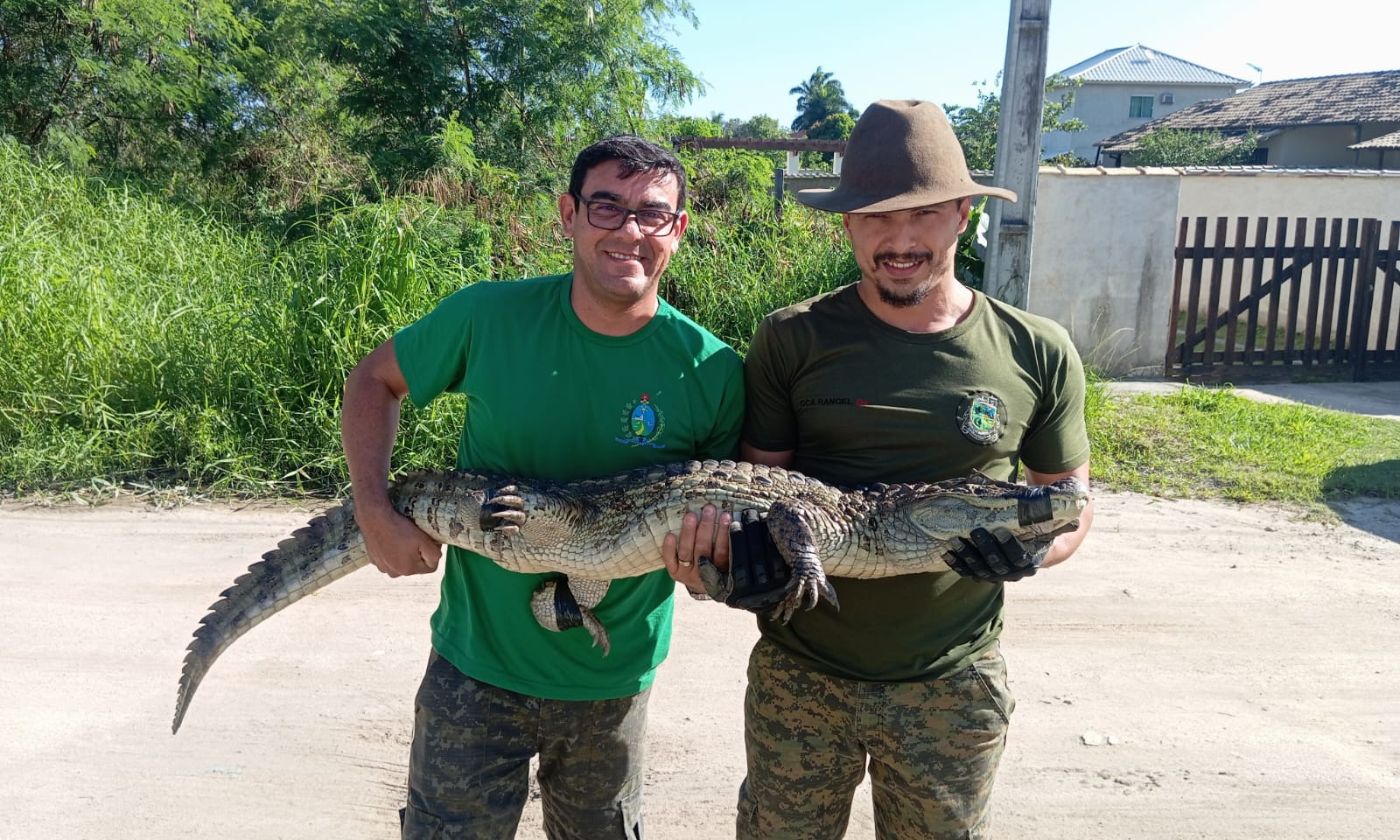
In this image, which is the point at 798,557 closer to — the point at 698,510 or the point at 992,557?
the point at 698,510

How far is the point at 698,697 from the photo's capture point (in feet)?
13.2

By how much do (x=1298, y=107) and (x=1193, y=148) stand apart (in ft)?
14.0

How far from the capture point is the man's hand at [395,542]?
98.3 inches

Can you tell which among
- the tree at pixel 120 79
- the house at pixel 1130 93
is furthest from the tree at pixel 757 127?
the tree at pixel 120 79

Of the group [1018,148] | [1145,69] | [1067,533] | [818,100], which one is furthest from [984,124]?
[818,100]

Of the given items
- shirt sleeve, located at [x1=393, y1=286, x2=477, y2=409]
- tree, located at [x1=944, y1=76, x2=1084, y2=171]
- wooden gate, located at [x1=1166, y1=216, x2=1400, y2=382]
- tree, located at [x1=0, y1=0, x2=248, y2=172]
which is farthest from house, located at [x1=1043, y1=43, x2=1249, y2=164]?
shirt sleeve, located at [x1=393, y1=286, x2=477, y2=409]

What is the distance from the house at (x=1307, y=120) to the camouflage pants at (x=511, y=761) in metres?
27.1

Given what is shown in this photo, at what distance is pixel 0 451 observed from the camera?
6.39m

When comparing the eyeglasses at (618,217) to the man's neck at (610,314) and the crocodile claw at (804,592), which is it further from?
the crocodile claw at (804,592)

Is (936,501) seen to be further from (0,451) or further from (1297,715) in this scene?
(0,451)

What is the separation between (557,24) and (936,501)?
1002cm

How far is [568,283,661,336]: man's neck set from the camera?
240 cm

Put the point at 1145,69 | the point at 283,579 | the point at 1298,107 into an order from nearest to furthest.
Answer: the point at 283,579, the point at 1298,107, the point at 1145,69

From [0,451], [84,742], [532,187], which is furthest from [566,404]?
[532,187]
